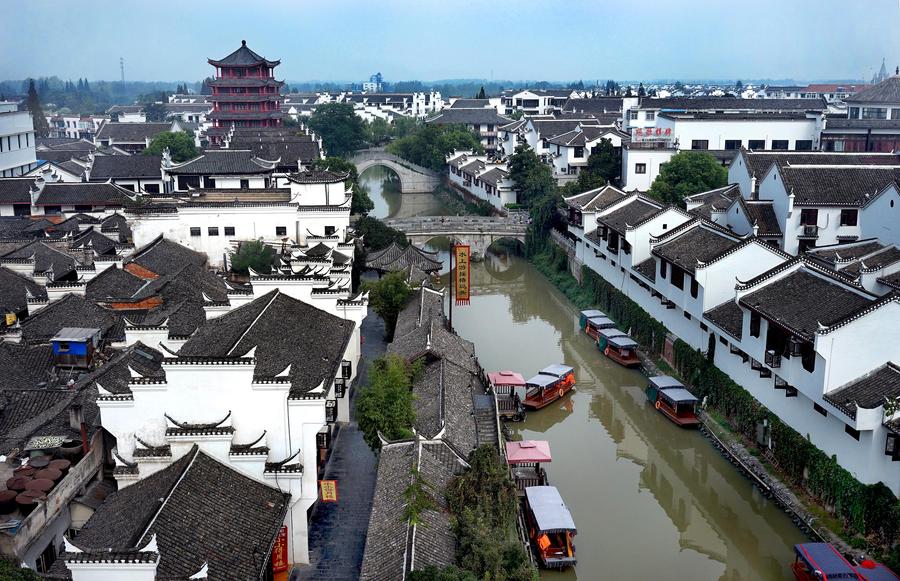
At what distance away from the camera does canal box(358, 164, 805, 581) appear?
1277 cm

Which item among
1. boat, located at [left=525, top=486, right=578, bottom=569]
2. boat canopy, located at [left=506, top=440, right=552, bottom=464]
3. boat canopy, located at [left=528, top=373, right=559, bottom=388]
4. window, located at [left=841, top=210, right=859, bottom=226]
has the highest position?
window, located at [left=841, top=210, right=859, bottom=226]

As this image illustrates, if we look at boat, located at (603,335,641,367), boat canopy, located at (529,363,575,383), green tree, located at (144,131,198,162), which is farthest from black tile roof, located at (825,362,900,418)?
green tree, located at (144,131,198,162)

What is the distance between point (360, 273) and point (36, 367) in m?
11.6

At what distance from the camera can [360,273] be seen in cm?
2550

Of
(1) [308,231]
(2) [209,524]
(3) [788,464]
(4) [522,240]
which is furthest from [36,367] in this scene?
(4) [522,240]

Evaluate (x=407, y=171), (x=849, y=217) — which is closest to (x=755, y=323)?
(x=849, y=217)

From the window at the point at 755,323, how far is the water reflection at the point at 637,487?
2468 millimetres

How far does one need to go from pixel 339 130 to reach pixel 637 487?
40391 millimetres

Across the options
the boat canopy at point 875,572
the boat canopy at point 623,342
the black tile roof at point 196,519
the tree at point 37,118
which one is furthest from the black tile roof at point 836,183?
the tree at point 37,118

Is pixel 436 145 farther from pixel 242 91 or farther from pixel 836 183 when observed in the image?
pixel 836 183

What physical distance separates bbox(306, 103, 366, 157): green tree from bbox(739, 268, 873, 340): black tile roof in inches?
1530

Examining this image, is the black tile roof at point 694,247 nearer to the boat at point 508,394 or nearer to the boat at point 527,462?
the boat at point 508,394

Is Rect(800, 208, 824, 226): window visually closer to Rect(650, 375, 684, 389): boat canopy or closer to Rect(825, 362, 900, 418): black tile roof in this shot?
Rect(650, 375, 684, 389): boat canopy

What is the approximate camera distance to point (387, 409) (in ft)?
43.8
